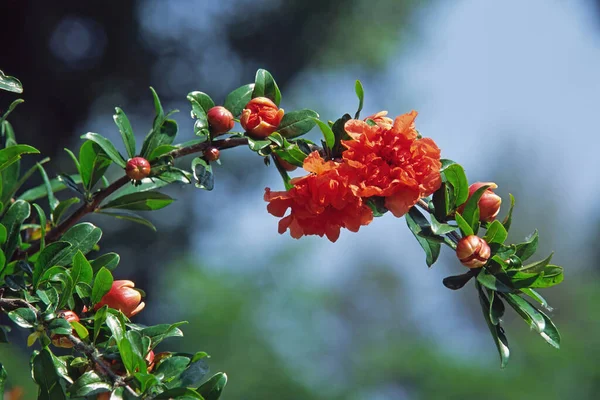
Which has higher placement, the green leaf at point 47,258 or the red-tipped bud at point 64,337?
the green leaf at point 47,258

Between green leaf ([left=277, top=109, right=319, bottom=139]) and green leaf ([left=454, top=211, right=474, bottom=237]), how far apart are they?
195mm

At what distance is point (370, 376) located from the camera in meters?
8.98

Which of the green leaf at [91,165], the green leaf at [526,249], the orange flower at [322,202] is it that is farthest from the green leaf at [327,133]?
the green leaf at [91,165]

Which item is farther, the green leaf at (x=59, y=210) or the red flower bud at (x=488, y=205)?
the green leaf at (x=59, y=210)

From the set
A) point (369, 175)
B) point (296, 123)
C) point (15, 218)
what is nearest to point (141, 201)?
point (15, 218)

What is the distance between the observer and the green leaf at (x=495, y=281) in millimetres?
825

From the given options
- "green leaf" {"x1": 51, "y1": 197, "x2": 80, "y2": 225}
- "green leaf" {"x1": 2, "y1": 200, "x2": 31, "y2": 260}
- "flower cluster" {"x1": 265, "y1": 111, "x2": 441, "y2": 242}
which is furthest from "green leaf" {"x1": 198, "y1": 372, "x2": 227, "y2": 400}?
"green leaf" {"x1": 51, "y1": 197, "x2": 80, "y2": 225}

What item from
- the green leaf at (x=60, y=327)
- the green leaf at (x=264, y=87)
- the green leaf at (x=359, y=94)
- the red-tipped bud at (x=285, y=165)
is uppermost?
the green leaf at (x=359, y=94)

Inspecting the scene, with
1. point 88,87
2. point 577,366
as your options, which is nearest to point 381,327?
point 577,366

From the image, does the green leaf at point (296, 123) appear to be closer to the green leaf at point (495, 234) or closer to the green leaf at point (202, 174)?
the green leaf at point (202, 174)

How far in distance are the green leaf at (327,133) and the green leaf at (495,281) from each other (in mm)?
212

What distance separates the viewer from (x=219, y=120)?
3.03 feet

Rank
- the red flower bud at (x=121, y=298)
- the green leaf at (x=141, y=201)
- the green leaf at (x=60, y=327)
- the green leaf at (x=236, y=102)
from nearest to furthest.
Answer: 1. the green leaf at (x=60, y=327)
2. the red flower bud at (x=121, y=298)
3. the green leaf at (x=236, y=102)
4. the green leaf at (x=141, y=201)

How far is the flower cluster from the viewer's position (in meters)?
0.80
